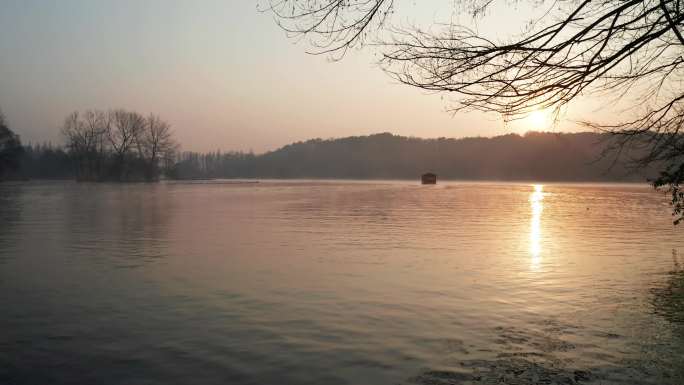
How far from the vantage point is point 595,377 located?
5285 millimetres

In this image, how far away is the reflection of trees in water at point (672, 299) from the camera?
7.57 m

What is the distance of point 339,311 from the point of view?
7.94 meters

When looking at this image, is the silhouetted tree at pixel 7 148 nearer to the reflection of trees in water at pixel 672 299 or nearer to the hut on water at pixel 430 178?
the hut on water at pixel 430 178

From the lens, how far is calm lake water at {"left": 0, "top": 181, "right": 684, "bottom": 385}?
5531 millimetres

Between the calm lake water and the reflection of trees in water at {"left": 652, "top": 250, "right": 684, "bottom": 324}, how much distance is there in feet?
0.11

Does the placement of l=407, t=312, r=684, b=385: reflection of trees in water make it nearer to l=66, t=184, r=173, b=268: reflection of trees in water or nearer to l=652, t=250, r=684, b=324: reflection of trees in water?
l=652, t=250, r=684, b=324: reflection of trees in water

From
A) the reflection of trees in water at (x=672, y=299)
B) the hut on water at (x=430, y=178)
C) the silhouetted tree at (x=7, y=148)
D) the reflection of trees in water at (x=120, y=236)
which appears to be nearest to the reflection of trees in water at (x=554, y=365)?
the reflection of trees in water at (x=672, y=299)

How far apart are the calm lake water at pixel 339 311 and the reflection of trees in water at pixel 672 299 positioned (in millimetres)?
33

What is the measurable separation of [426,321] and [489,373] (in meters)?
2.03

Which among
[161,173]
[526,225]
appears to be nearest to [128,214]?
[526,225]

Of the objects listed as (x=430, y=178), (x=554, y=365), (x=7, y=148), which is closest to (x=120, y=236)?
(x=554, y=365)

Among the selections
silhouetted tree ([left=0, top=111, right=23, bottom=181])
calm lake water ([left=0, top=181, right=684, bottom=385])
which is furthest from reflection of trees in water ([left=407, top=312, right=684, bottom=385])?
silhouetted tree ([left=0, top=111, right=23, bottom=181])

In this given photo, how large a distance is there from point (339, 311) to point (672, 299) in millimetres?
5454

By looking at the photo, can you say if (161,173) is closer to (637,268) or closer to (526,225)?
(526,225)
